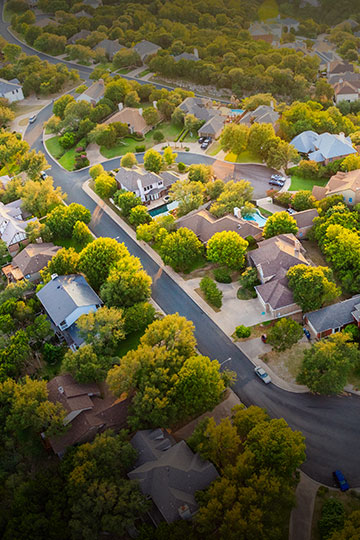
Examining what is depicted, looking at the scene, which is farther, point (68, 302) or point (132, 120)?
point (132, 120)

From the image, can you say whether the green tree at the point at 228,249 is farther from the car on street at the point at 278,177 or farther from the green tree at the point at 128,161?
the green tree at the point at 128,161

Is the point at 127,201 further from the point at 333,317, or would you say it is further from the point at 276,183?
the point at 333,317

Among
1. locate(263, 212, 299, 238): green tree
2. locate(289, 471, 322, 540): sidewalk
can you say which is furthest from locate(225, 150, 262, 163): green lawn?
locate(289, 471, 322, 540): sidewalk

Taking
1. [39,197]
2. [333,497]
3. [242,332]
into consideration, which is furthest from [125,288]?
[333,497]

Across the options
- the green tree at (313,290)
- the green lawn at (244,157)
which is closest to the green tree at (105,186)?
the green lawn at (244,157)

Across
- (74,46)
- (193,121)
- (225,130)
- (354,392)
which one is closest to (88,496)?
(354,392)

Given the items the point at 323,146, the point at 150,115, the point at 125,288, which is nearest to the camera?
the point at 125,288

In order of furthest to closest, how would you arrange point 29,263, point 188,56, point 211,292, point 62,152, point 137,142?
point 188,56 < point 137,142 < point 62,152 < point 29,263 < point 211,292
